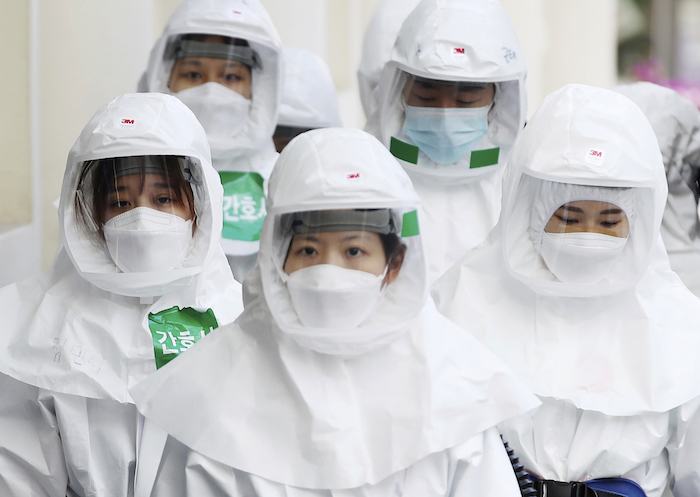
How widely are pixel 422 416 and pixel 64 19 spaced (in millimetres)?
2817

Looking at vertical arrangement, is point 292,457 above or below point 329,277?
below

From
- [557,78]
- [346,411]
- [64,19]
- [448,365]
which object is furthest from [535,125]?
[557,78]

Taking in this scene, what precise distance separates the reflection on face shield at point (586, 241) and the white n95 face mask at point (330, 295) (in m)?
0.66

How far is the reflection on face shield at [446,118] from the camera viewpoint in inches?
128

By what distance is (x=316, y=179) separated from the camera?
1.98 m

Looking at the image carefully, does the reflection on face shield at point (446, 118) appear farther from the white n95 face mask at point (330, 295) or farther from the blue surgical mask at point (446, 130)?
the white n95 face mask at point (330, 295)

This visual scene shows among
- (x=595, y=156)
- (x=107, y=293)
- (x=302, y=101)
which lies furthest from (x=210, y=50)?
(x=595, y=156)

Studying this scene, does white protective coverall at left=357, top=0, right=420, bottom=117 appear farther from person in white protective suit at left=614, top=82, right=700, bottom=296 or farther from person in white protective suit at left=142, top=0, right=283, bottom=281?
person in white protective suit at left=614, top=82, right=700, bottom=296

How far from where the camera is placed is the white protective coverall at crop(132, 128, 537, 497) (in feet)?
6.49

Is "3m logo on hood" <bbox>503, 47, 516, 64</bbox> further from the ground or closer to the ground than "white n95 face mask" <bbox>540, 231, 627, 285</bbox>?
further from the ground

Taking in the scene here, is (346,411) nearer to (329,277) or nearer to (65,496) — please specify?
(329,277)

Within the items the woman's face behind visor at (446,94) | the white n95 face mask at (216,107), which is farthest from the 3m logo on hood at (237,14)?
the woman's face behind visor at (446,94)

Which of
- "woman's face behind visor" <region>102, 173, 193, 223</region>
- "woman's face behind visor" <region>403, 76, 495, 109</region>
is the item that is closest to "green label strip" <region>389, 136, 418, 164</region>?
"woman's face behind visor" <region>403, 76, 495, 109</region>

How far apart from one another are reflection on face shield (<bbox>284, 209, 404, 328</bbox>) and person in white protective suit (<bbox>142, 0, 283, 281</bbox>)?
1.44 meters
